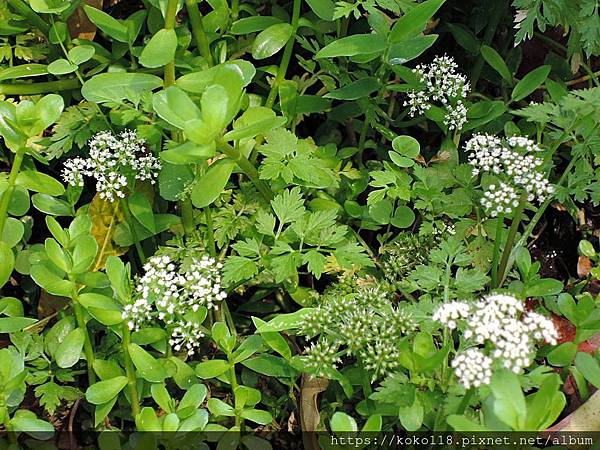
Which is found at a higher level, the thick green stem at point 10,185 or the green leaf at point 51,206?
the thick green stem at point 10,185

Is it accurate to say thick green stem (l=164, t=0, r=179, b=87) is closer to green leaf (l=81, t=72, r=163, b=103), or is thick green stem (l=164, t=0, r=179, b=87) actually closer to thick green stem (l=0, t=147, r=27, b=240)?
green leaf (l=81, t=72, r=163, b=103)

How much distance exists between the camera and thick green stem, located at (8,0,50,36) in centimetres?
226

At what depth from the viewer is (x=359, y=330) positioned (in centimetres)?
166

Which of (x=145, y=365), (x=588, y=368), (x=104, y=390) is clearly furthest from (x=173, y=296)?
(x=588, y=368)

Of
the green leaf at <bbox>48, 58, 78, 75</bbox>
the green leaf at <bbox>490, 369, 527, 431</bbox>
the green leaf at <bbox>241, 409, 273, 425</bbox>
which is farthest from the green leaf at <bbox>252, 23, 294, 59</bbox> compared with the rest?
the green leaf at <bbox>490, 369, 527, 431</bbox>

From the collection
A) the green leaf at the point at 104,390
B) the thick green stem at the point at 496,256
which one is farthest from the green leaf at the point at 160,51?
the thick green stem at the point at 496,256

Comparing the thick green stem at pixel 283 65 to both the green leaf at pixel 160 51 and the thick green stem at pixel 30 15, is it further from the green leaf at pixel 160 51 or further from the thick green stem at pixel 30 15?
the thick green stem at pixel 30 15

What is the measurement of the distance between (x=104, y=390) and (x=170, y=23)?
93 cm

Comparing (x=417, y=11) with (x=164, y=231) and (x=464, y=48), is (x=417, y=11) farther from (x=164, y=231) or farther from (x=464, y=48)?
(x=164, y=231)

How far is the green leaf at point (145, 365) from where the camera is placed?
178 cm

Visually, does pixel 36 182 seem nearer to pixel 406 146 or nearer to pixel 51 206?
pixel 51 206

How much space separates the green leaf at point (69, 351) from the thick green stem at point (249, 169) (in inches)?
23.4

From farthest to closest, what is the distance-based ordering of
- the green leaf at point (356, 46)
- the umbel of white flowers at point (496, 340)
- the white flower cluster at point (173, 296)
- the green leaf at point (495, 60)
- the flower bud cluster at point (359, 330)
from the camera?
A: the green leaf at point (495, 60) < the green leaf at point (356, 46) < the white flower cluster at point (173, 296) < the flower bud cluster at point (359, 330) < the umbel of white flowers at point (496, 340)

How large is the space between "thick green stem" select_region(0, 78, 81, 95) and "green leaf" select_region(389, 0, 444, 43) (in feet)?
3.30
